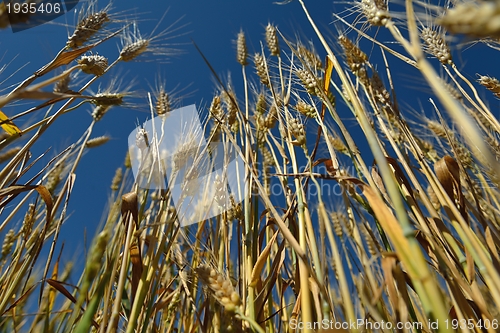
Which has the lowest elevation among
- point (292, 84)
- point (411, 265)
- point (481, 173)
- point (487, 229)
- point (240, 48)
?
point (411, 265)

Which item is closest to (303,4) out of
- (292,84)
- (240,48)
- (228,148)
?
(292,84)

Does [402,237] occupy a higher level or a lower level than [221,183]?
lower

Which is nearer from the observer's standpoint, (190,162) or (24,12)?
(24,12)

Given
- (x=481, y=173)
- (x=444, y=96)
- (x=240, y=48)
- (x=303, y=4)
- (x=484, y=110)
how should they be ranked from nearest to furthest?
(x=444, y=96) → (x=303, y=4) → (x=484, y=110) → (x=481, y=173) → (x=240, y=48)

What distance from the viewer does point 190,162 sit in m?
1.23

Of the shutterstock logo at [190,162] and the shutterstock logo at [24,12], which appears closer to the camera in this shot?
the shutterstock logo at [24,12]

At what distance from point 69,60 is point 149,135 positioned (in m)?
0.44

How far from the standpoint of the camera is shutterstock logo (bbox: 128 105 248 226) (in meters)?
1.12

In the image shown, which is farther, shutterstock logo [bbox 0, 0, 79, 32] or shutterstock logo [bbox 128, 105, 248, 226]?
shutterstock logo [bbox 128, 105, 248, 226]

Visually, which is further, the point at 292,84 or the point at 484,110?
the point at 292,84

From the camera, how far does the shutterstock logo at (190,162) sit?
1124 millimetres

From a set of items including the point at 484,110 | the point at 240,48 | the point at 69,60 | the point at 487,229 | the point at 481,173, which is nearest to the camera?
the point at 487,229

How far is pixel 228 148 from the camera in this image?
4.15 ft

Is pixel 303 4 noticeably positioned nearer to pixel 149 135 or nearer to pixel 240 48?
pixel 149 135
